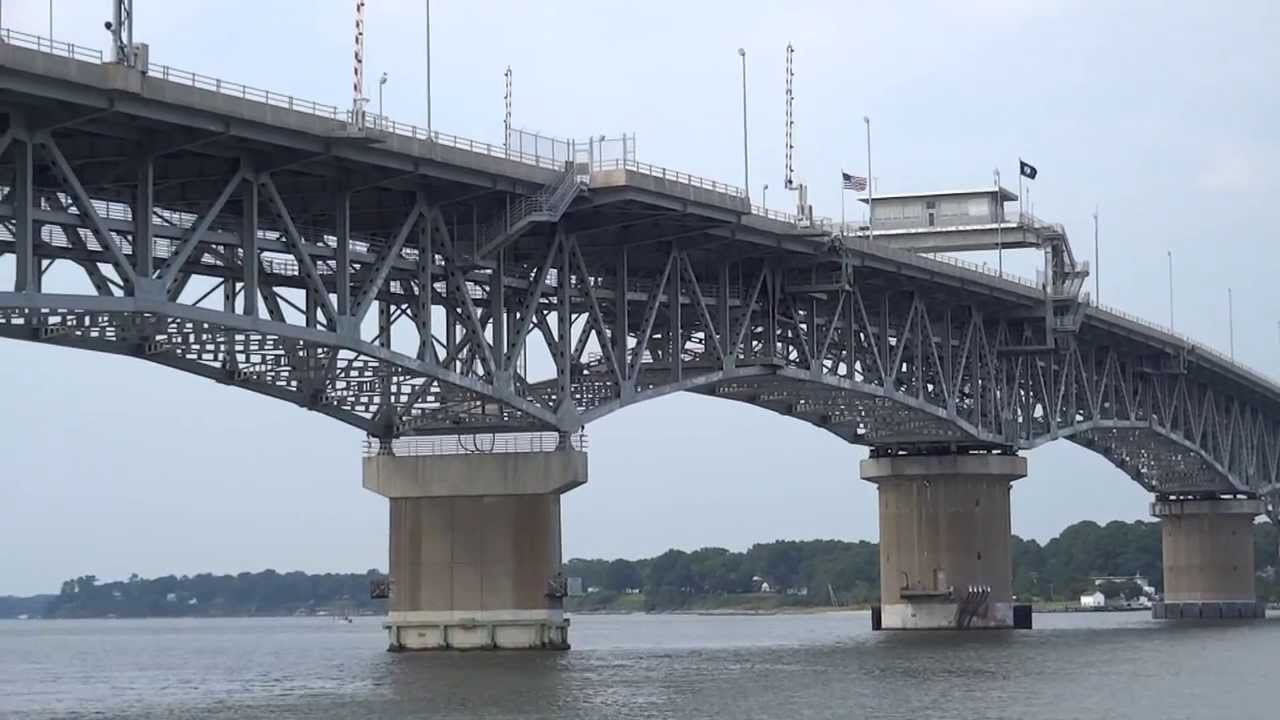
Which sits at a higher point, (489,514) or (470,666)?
(489,514)

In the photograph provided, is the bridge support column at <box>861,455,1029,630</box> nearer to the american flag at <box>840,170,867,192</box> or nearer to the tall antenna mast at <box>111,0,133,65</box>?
the american flag at <box>840,170,867,192</box>

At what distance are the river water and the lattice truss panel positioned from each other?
1001cm

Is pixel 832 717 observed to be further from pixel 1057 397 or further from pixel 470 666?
pixel 1057 397

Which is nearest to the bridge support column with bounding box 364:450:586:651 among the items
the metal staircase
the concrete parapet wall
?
the concrete parapet wall

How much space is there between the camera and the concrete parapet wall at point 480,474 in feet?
263

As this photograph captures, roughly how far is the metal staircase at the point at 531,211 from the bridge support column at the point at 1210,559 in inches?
3566

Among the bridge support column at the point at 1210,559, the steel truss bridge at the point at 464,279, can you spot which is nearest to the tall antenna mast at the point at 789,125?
the steel truss bridge at the point at 464,279

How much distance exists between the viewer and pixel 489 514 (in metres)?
81.1

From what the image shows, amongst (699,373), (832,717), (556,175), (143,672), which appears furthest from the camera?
(143,672)

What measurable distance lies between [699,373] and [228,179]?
27096 mm

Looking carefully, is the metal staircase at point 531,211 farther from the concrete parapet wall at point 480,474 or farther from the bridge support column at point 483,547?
the bridge support column at point 483,547

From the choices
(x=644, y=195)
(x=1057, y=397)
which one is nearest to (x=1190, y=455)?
(x=1057, y=397)

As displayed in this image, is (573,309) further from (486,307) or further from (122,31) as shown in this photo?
(122,31)

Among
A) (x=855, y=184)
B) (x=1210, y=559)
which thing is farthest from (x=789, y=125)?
(x=1210, y=559)
